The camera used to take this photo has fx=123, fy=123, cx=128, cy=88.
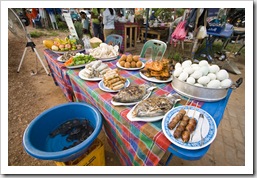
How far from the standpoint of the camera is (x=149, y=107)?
89cm

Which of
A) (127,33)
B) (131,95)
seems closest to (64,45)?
(131,95)

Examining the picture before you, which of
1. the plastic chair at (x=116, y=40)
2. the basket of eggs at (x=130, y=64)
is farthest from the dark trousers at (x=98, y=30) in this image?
the basket of eggs at (x=130, y=64)

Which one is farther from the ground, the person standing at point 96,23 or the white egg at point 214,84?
the person standing at point 96,23

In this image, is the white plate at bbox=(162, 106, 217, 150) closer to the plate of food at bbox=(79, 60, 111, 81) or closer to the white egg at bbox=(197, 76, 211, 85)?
the white egg at bbox=(197, 76, 211, 85)

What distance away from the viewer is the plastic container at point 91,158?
117cm

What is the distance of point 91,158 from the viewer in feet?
4.22

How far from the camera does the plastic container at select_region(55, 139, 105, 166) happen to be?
1.17 meters

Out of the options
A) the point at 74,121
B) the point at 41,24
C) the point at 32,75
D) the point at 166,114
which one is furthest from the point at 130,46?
the point at 41,24

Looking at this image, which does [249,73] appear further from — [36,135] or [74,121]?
[36,135]

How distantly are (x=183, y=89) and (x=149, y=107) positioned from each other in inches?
15.6

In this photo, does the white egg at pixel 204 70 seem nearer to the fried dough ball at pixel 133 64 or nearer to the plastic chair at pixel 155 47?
the fried dough ball at pixel 133 64

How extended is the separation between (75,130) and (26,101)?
7.58 ft

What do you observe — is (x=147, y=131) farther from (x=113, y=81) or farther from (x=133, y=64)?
(x=133, y=64)

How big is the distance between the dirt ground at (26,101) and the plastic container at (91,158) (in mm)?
446
